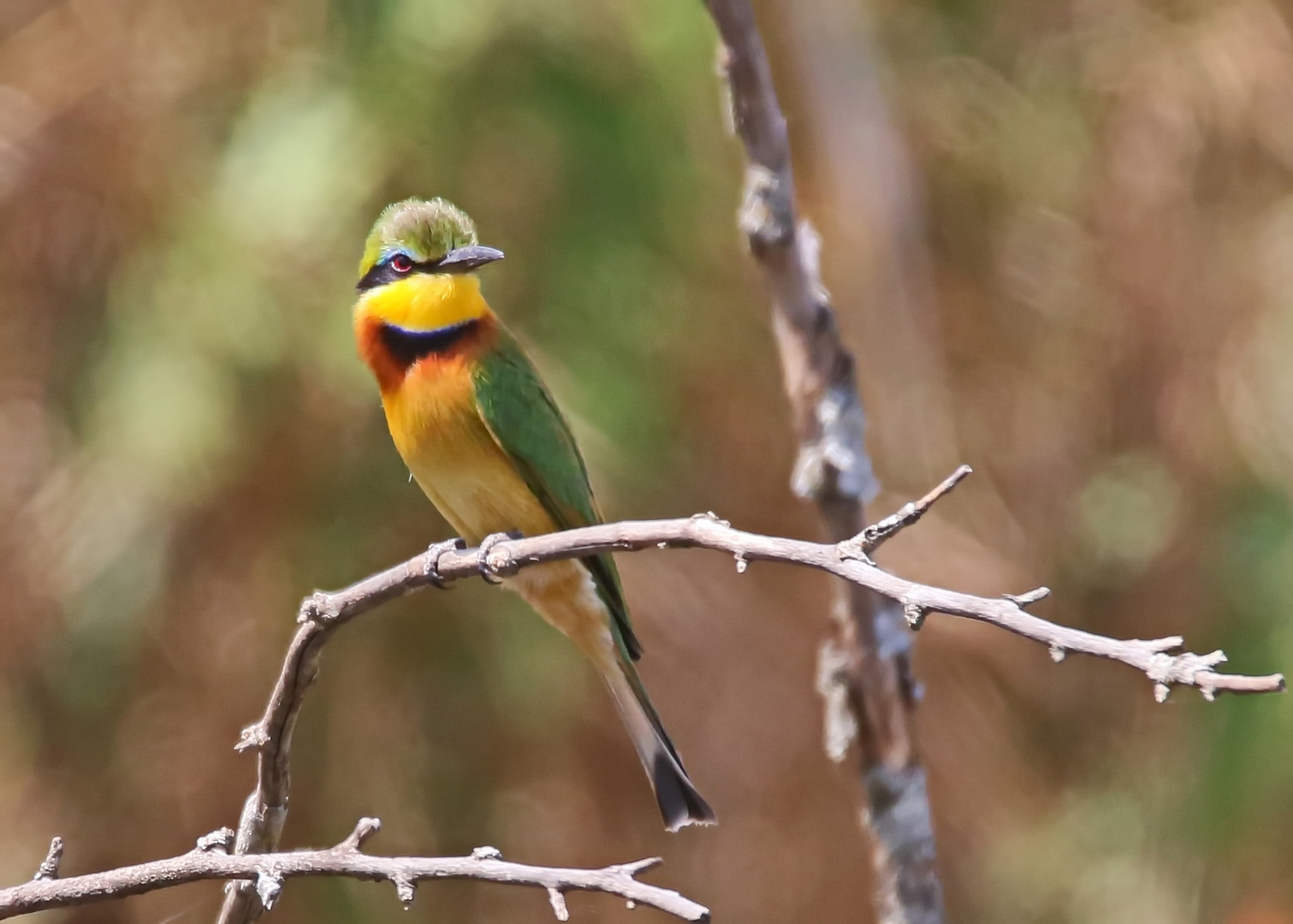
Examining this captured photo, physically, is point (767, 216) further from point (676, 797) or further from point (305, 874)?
point (305, 874)

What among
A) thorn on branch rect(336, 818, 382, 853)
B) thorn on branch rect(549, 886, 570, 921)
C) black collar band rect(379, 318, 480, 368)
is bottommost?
thorn on branch rect(549, 886, 570, 921)

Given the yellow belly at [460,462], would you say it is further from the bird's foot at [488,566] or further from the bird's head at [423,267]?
the bird's foot at [488,566]

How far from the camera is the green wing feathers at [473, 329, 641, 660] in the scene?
2.37 m

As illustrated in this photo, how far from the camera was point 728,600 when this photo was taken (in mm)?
3676

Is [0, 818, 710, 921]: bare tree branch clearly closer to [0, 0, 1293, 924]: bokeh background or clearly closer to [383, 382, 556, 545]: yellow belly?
[383, 382, 556, 545]: yellow belly

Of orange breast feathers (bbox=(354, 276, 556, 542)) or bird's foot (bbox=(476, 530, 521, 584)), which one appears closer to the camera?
bird's foot (bbox=(476, 530, 521, 584))

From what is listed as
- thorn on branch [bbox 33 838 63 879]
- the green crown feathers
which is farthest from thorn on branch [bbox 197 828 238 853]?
the green crown feathers

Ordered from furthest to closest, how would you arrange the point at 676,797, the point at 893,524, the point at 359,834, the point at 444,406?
1. the point at 444,406
2. the point at 676,797
3. the point at 359,834
4. the point at 893,524

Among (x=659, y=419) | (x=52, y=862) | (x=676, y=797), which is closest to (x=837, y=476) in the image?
(x=676, y=797)

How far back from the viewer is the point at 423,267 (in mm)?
2438

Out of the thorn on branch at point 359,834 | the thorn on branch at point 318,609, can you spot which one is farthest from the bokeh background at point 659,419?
the thorn on branch at point 359,834

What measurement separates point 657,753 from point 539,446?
0.56m

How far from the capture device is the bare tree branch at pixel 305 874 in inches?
42.9

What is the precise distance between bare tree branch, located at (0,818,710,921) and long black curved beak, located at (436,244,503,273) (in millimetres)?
1287
